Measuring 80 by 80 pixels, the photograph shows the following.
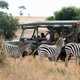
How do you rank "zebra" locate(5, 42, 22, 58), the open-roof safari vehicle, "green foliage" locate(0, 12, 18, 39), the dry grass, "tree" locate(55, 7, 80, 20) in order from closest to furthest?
the dry grass < "zebra" locate(5, 42, 22, 58) < the open-roof safari vehicle < "green foliage" locate(0, 12, 18, 39) < "tree" locate(55, 7, 80, 20)

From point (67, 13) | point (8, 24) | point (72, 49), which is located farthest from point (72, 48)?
point (67, 13)

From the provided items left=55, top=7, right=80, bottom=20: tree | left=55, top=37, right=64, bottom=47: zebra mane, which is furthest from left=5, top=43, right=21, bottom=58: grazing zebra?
left=55, top=7, right=80, bottom=20: tree

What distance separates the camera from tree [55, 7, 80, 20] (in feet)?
202

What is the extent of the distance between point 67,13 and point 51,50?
154 feet

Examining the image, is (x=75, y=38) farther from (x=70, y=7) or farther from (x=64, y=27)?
(x=70, y=7)

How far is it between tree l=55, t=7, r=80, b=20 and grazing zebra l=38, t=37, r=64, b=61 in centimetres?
4305

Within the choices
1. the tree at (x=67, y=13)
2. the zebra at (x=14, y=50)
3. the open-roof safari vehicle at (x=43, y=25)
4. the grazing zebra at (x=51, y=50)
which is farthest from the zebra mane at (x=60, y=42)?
the tree at (x=67, y=13)

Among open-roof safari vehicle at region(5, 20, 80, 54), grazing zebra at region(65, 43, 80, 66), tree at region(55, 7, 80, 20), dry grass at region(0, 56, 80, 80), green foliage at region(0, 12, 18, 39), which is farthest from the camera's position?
tree at region(55, 7, 80, 20)

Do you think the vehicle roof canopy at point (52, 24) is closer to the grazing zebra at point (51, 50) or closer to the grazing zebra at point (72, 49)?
the grazing zebra at point (51, 50)

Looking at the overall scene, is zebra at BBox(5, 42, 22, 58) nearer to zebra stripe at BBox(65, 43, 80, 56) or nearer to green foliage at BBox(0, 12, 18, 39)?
zebra stripe at BBox(65, 43, 80, 56)

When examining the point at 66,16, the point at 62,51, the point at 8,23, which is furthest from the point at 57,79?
the point at 66,16

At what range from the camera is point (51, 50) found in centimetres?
1736

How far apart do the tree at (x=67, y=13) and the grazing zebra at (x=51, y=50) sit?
4305 cm

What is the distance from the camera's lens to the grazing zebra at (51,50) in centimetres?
1723
